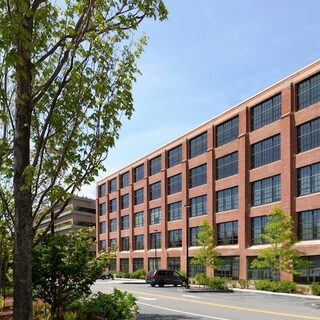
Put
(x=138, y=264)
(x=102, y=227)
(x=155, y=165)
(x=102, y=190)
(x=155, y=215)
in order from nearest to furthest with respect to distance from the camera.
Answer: (x=155, y=215) < (x=155, y=165) < (x=138, y=264) < (x=102, y=227) < (x=102, y=190)

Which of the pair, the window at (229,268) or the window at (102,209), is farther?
the window at (102,209)

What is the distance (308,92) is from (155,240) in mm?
36401

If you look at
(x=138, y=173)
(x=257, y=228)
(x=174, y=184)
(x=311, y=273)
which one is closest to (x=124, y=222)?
(x=138, y=173)

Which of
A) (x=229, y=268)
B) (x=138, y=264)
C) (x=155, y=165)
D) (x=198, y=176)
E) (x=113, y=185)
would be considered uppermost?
(x=155, y=165)

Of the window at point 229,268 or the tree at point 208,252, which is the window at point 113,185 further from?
the tree at point 208,252

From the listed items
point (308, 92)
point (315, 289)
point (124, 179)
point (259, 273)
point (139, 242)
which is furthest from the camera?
point (124, 179)

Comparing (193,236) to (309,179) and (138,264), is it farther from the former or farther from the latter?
(309,179)

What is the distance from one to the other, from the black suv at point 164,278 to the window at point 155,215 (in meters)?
21.4

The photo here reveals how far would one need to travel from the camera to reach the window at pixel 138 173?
267ft

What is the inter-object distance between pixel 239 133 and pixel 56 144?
46906 mm

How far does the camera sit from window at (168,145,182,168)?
6882cm

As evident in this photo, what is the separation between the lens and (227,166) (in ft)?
186

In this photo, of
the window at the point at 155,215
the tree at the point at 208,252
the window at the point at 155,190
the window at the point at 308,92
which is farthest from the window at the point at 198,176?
the window at the point at 308,92

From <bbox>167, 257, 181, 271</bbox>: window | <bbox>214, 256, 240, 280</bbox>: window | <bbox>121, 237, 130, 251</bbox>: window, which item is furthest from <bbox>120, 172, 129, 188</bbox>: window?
<bbox>214, 256, 240, 280</bbox>: window
